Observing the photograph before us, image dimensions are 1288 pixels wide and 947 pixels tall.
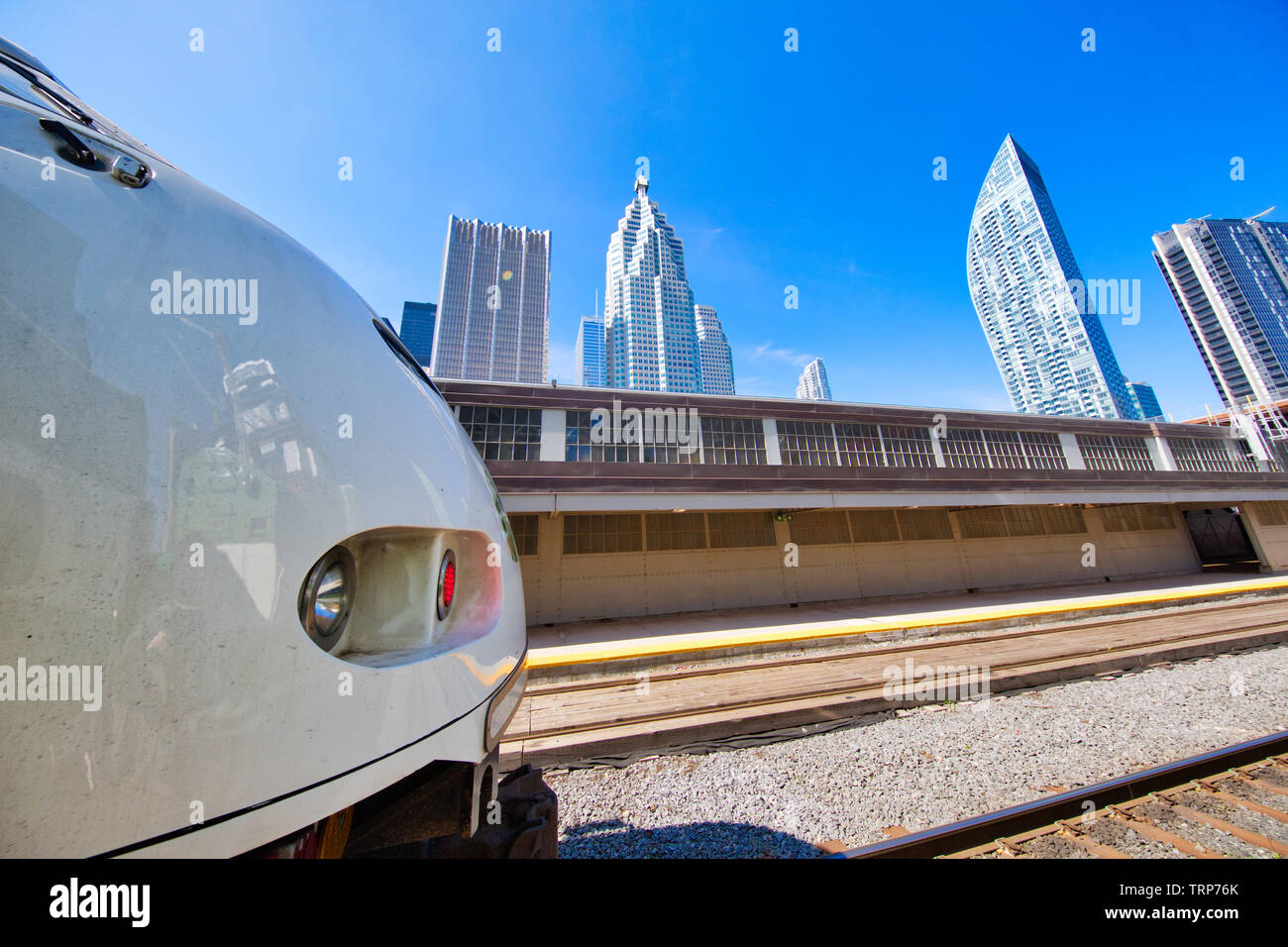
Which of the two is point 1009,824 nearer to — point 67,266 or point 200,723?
point 200,723

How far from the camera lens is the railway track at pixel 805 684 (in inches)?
187

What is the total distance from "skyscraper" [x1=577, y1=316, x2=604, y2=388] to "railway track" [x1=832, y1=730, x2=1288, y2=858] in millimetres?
147207

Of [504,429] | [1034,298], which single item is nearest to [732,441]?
[504,429]

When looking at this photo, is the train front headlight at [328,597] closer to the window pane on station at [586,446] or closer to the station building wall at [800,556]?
the station building wall at [800,556]

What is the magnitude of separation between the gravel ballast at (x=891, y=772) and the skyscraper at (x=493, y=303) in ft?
320

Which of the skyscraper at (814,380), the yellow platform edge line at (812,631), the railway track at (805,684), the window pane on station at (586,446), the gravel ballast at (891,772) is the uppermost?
the skyscraper at (814,380)

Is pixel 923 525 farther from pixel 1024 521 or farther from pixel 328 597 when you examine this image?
pixel 328 597

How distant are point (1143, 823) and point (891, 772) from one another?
1.56 metres

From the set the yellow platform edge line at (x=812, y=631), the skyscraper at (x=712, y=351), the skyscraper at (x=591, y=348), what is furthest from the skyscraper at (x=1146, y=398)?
the yellow platform edge line at (x=812, y=631)

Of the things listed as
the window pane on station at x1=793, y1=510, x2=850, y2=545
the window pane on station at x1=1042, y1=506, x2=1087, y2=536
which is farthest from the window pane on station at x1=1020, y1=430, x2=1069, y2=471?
the window pane on station at x1=793, y1=510, x2=850, y2=545

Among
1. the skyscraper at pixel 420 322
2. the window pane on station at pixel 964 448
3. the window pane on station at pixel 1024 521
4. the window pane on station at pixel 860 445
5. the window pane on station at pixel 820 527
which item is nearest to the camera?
the window pane on station at pixel 820 527

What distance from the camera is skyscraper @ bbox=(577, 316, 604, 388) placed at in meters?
148

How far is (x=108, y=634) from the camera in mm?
686

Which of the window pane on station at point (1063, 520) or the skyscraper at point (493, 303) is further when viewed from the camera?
the skyscraper at point (493, 303)
